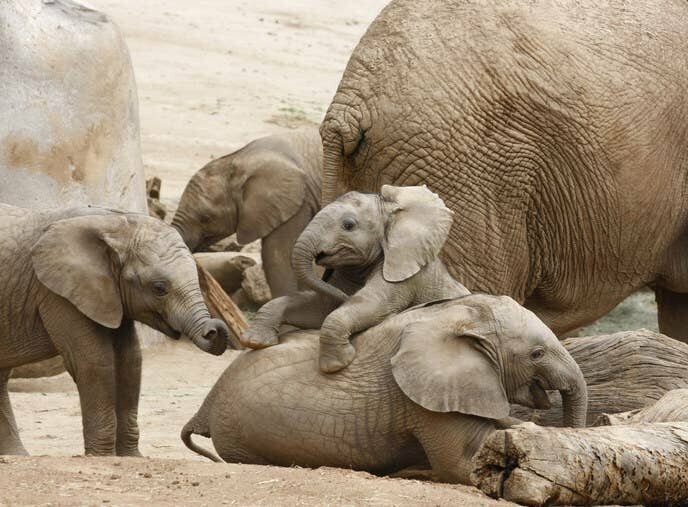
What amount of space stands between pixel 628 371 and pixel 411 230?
1.07 meters

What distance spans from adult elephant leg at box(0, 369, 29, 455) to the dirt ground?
224 mm

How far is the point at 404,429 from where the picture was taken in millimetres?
6117

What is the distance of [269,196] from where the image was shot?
33.8ft

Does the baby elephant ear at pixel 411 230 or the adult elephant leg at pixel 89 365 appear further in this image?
the adult elephant leg at pixel 89 365

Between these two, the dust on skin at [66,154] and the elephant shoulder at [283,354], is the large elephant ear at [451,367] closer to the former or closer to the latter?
the elephant shoulder at [283,354]

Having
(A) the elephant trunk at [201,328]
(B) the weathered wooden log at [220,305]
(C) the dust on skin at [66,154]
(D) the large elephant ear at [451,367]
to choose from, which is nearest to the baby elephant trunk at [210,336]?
(A) the elephant trunk at [201,328]

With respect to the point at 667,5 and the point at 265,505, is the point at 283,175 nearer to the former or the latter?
the point at 667,5

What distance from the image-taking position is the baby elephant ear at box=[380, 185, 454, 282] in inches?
249

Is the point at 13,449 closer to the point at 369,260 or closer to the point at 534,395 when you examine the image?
the point at 369,260

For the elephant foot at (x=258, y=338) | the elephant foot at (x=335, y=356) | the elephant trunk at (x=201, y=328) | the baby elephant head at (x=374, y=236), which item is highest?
the baby elephant head at (x=374, y=236)

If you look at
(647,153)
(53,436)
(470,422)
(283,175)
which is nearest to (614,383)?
(470,422)

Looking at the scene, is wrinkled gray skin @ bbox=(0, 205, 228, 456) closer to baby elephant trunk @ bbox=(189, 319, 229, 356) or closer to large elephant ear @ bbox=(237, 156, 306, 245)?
baby elephant trunk @ bbox=(189, 319, 229, 356)

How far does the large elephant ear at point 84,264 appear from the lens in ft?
21.8

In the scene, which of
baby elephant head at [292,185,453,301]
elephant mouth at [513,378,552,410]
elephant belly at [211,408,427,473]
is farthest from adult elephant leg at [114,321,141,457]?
elephant mouth at [513,378,552,410]
